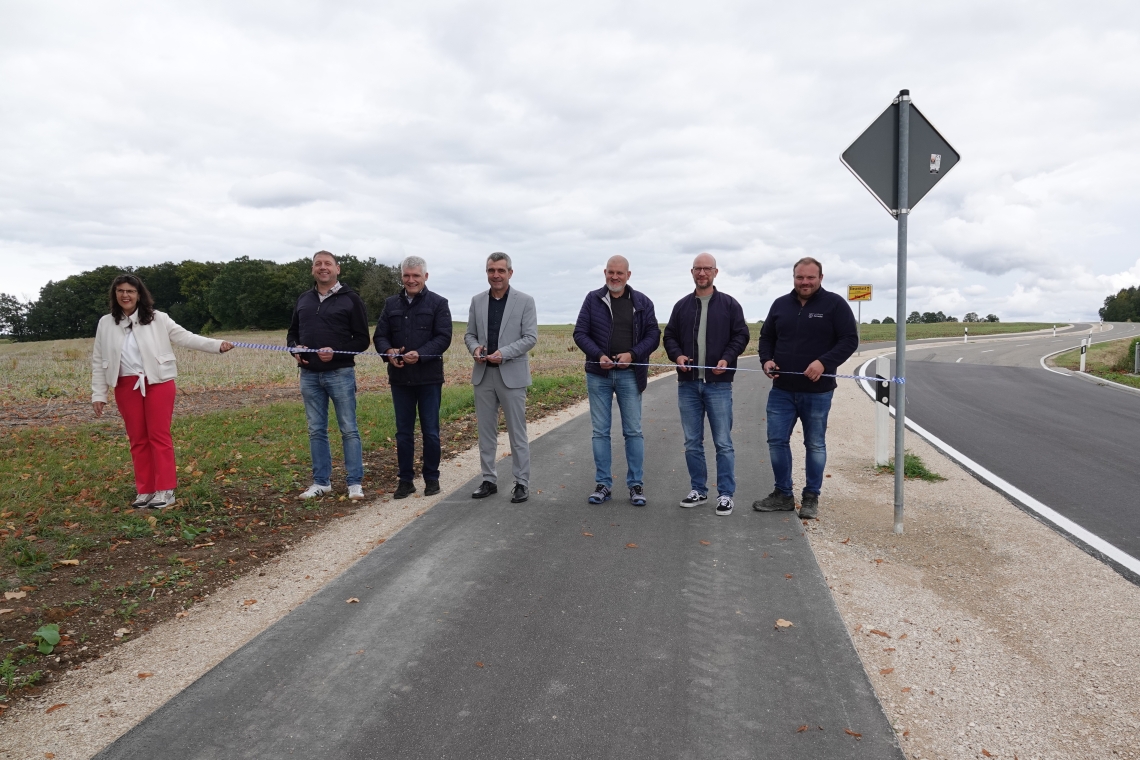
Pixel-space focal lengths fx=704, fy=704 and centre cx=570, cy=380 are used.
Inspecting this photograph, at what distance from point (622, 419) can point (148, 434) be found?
4.31m

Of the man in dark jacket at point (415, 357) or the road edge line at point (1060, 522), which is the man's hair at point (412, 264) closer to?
the man in dark jacket at point (415, 357)

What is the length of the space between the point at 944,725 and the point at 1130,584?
2458mm

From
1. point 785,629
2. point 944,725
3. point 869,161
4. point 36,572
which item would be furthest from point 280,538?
point 869,161

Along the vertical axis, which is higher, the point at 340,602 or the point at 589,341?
the point at 589,341

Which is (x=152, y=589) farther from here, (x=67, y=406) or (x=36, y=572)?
(x=67, y=406)

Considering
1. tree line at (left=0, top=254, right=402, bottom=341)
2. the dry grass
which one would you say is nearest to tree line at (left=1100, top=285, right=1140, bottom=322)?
tree line at (left=0, top=254, right=402, bottom=341)

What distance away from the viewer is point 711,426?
6.34 meters

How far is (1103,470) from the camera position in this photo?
788cm

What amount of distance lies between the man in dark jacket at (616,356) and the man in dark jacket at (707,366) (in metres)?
0.34

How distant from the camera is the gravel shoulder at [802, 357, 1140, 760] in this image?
114 inches

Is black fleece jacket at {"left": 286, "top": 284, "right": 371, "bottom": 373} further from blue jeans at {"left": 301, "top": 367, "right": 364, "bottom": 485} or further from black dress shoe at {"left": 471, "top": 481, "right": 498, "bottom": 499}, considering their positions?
black dress shoe at {"left": 471, "top": 481, "right": 498, "bottom": 499}

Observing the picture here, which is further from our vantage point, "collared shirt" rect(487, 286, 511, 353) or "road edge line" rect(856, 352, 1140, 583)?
"collared shirt" rect(487, 286, 511, 353)

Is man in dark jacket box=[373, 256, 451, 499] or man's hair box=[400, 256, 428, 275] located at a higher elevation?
man's hair box=[400, 256, 428, 275]

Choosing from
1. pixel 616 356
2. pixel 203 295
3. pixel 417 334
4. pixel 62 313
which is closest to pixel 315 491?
pixel 417 334
